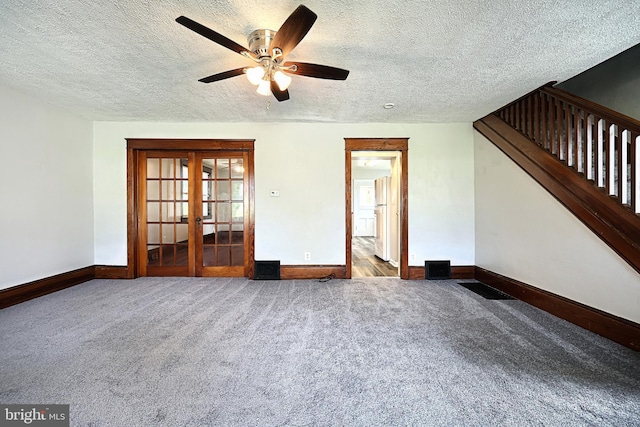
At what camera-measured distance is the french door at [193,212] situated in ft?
12.7

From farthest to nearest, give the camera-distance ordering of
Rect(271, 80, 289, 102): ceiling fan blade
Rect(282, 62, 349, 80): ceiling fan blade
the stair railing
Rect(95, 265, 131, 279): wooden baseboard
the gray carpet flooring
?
Rect(95, 265, 131, 279): wooden baseboard
Rect(271, 80, 289, 102): ceiling fan blade
the stair railing
Rect(282, 62, 349, 80): ceiling fan blade
the gray carpet flooring

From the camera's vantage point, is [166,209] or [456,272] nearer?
[456,272]

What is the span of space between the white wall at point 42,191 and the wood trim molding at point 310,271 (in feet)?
9.68

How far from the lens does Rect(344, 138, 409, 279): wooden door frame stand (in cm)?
380

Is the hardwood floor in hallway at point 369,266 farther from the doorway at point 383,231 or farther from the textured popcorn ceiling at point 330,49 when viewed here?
the textured popcorn ceiling at point 330,49

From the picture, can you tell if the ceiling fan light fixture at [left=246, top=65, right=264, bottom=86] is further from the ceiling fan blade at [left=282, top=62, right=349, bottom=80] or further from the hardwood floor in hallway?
the hardwood floor in hallway

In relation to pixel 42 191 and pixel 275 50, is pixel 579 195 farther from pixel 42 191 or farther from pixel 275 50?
pixel 42 191

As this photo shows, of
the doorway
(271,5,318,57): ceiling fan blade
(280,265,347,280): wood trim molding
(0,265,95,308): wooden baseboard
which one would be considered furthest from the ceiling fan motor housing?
(0,265,95,308): wooden baseboard

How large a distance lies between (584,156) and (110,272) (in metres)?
6.09

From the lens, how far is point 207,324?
7.52 feet

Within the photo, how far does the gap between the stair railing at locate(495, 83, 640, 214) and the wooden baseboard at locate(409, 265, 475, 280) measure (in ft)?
6.20

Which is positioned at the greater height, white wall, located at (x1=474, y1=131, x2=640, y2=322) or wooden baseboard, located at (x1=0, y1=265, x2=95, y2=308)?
white wall, located at (x1=474, y1=131, x2=640, y2=322)

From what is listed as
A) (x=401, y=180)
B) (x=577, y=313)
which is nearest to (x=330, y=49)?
(x=401, y=180)

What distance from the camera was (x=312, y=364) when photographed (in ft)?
5.62
